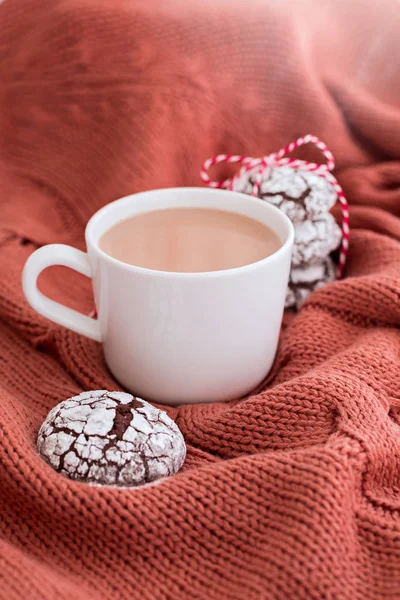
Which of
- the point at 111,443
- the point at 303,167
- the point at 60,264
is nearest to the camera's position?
the point at 111,443

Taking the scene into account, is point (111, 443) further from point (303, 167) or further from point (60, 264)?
point (303, 167)

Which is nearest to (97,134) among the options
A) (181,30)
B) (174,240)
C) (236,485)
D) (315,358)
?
(181,30)

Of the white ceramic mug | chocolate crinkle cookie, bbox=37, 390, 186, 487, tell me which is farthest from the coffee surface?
chocolate crinkle cookie, bbox=37, 390, 186, 487

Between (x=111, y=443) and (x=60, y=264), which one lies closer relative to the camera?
(x=111, y=443)

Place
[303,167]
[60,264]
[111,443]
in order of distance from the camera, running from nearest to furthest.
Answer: [111,443], [60,264], [303,167]

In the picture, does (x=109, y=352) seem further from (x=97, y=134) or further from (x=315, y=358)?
(x=97, y=134)

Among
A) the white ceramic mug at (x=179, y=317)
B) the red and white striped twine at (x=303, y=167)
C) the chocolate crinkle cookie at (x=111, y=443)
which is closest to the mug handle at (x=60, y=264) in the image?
the white ceramic mug at (x=179, y=317)

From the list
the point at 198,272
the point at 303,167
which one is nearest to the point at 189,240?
the point at 198,272

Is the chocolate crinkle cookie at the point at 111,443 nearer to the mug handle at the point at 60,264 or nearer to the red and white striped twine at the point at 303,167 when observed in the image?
the mug handle at the point at 60,264
